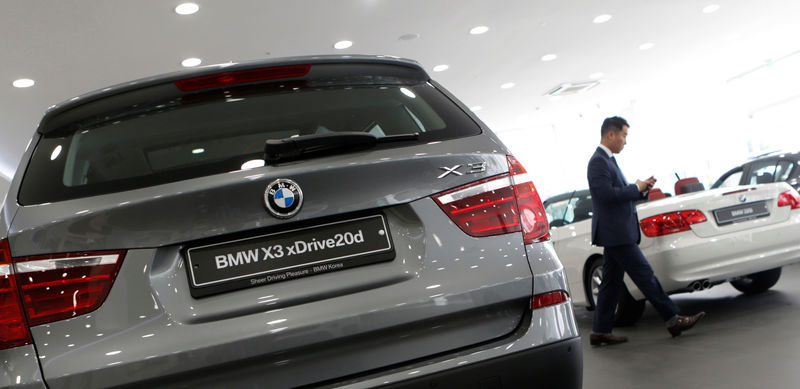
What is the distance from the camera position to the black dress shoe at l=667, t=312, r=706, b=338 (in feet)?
16.6

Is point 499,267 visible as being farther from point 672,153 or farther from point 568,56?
point 672,153

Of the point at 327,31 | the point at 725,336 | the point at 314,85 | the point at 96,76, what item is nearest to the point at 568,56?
the point at 327,31

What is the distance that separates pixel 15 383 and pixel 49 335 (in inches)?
4.8

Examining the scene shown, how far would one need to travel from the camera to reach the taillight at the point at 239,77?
6.24 feet

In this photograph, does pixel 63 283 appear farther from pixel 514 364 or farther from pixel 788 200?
pixel 788 200

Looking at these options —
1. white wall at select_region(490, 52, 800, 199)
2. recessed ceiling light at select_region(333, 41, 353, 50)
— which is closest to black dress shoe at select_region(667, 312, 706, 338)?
recessed ceiling light at select_region(333, 41, 353, 50)

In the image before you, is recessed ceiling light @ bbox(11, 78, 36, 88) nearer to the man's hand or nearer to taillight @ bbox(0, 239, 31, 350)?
the man's hand

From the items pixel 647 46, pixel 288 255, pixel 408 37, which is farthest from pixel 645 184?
pixel 647 46

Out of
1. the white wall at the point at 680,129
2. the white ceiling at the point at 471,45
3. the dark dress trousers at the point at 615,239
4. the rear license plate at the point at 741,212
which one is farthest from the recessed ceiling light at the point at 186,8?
the white wall at the point at 680,129

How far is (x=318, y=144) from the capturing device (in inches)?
68.4

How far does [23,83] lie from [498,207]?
10317 millimetres

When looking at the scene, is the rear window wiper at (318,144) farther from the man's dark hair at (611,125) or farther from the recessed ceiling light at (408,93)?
the man's dark hair at (611,125)

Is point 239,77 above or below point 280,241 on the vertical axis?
above

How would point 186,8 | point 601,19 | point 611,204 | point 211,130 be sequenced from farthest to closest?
point 601,19 < point 186,8 < point 611,204 < point 211,130
